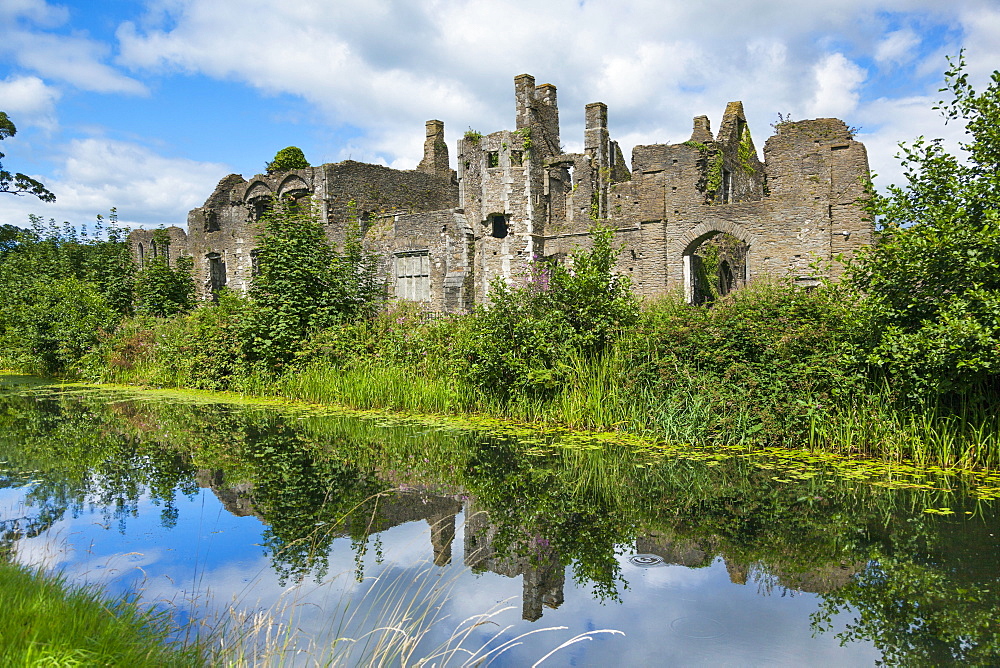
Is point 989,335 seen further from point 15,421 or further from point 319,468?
point 15,421

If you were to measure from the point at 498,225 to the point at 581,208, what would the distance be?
2975 millimetres

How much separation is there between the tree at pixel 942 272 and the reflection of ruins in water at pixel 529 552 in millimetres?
2919

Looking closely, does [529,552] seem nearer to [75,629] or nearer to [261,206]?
[75,629]

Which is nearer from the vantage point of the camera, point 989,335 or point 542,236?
point 989,335

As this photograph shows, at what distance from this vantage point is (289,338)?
13922 millimetres

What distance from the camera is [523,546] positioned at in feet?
17.0

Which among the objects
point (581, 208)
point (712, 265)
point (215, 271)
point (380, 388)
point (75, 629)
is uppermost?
point (581, 208)

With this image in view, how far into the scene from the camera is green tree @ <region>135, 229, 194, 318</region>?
821 inches

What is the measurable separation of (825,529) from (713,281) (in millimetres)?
19123

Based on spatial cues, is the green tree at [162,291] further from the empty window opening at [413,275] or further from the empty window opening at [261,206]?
the empty window opening at [261,206]

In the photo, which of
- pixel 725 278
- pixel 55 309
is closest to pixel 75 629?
pixel 55 309

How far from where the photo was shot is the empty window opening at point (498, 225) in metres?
24.0

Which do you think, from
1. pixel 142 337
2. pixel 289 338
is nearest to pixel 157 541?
pixel 289 338

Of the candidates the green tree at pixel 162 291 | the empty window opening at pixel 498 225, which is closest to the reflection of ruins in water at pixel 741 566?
the green tree at pixel 162 291
